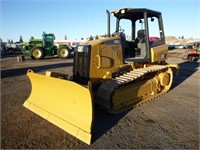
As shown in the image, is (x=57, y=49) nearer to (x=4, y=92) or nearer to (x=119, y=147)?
(x=4, y=92)

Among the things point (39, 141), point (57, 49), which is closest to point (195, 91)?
point (39, 141)

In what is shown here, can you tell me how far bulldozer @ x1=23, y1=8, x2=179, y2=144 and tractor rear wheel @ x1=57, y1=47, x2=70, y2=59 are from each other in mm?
15877

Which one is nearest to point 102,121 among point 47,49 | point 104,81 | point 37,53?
point 104,81

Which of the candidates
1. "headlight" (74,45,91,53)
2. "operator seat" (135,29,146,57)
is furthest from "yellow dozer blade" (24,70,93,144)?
"operator seat" (135,29,146,57)

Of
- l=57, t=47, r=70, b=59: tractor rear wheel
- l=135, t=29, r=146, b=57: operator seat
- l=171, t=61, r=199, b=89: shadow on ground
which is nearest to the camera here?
l=135, t=29, r=146, b=57: operator seat

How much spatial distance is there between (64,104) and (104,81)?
1557 millimetres

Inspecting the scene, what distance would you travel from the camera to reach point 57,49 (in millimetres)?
23188

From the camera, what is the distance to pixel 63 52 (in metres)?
23.0

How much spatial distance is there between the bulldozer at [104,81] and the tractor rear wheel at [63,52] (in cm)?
1588

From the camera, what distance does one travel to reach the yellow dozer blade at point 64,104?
4.22m

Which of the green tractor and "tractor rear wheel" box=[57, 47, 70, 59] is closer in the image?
the green tractor

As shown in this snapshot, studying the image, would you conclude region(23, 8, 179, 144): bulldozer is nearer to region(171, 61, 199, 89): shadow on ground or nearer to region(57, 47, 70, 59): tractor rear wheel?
region(171, 61, 199, 89): shadow on ground

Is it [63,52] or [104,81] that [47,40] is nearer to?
[63,52]

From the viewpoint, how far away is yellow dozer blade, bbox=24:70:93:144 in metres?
4.22
